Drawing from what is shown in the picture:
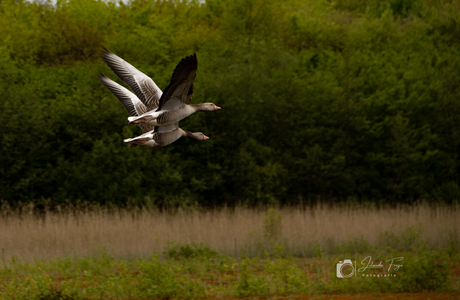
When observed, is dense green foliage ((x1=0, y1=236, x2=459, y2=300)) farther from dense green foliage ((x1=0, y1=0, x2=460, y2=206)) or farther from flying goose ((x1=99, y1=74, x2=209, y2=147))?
dense green foliage ((x1=0, y1=0, x2=460, y2=206))

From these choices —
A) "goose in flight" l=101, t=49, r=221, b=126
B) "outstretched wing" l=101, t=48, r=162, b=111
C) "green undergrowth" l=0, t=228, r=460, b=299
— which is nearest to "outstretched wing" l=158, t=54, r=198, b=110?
"goose in flight" l=101, t=49, r=221, b=126

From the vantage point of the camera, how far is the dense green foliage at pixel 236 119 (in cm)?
1781

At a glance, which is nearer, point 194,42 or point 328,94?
point 328,94

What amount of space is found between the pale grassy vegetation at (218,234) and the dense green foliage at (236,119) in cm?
287

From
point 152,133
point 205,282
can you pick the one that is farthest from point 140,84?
point 205,282

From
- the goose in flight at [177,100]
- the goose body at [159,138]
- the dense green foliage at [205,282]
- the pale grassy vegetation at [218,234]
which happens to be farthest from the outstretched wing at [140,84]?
the pale grassy vegetation at [218,234]

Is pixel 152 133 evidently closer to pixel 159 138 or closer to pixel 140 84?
pixel 159 138

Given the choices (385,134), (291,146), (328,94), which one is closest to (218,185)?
(291,146)

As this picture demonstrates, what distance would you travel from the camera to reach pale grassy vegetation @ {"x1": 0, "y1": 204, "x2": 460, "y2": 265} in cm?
1314

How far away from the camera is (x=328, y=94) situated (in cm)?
2088

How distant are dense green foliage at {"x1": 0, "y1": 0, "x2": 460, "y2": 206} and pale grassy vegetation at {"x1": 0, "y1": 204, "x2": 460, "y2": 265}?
2872mm

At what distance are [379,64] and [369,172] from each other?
4.84 metres

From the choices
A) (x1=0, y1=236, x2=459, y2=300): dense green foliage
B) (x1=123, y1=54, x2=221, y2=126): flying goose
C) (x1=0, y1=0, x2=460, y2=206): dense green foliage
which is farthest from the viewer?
(x1=0, y1=0, x2=460, y2=206): dense green foliage

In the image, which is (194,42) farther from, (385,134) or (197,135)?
(197,135)
